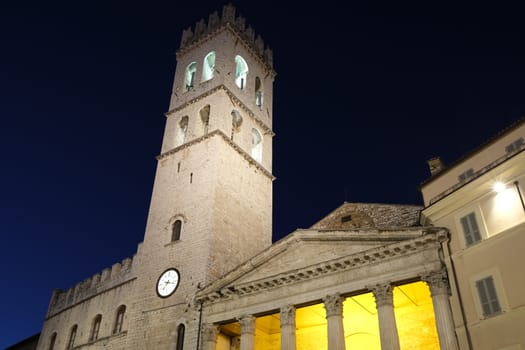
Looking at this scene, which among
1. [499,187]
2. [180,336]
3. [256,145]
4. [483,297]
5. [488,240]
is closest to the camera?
[483,297]

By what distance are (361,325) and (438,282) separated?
20.9ft

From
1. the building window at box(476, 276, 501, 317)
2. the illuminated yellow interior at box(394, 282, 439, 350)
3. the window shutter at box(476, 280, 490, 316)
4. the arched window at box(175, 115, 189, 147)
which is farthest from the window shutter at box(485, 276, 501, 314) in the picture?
the arched window at box(175, 115, 189, 147)

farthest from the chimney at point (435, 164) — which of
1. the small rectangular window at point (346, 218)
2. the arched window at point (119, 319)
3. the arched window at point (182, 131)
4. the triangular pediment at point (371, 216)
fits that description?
the arched window at point (119, 319)

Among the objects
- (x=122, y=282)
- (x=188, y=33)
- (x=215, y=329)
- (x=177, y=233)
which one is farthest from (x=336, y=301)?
(x=188, y=33)

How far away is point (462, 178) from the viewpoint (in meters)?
15.4

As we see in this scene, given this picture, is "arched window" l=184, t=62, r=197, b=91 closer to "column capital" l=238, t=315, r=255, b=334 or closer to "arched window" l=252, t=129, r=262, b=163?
"arched window" l=252, t=129, r=262, b=163

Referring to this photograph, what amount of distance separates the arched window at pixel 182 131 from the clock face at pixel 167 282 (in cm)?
810

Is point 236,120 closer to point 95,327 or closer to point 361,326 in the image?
point 361,326

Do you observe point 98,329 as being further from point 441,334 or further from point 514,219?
point 514,219

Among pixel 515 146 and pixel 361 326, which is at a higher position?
pixel 515 146

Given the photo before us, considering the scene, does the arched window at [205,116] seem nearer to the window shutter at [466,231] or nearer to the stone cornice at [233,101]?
the stone cornice at [233,101]

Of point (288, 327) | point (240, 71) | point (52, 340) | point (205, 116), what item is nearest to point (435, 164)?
point (288, 327)

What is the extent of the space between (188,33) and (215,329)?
69.8 ft

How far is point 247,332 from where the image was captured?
17656mm
